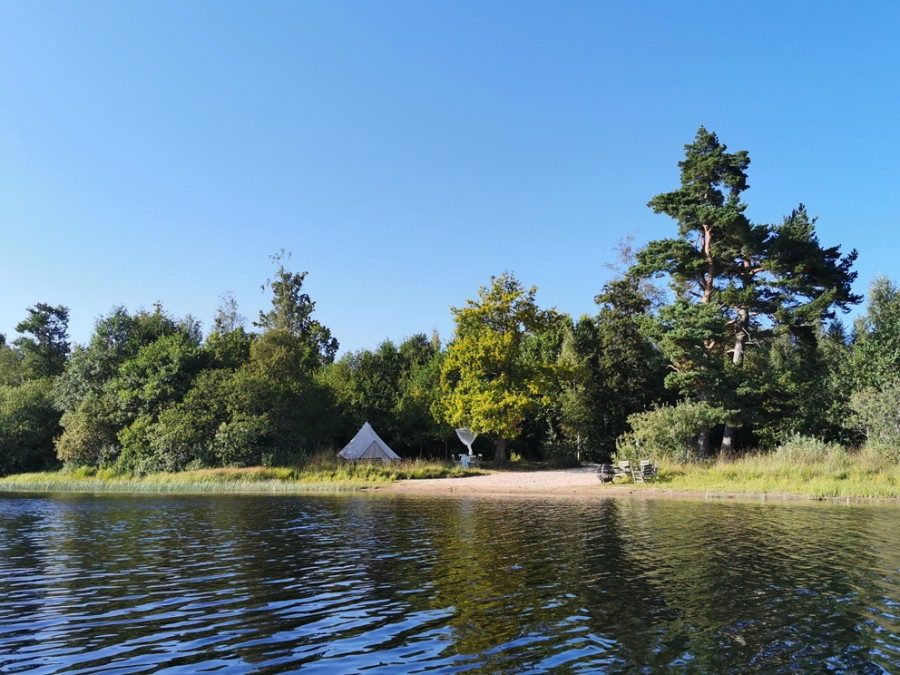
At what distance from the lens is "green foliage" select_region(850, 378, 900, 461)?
24.9 m

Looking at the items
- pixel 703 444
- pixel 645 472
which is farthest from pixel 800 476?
pixel 703 444

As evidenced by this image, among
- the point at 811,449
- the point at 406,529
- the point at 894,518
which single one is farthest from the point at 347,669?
the point at 811,449

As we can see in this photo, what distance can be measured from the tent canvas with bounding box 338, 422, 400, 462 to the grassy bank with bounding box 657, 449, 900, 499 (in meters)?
18.1

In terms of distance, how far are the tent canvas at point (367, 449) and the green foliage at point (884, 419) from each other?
24596 mm

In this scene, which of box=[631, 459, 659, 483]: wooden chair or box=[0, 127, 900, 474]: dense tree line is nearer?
box=[631, 459, 659, 483]: wooden chair

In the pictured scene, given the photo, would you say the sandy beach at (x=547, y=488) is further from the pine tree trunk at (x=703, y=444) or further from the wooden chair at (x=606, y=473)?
the pine tree trunk at (x=703, y=444)

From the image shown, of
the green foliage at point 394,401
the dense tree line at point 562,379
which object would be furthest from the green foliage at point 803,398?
the green foliage at point 394,401

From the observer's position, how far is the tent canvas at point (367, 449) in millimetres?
40106

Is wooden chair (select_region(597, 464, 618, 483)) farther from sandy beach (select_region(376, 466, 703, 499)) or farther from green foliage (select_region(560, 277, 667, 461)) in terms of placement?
green foliage (select_region(560, 277, 667, 461))

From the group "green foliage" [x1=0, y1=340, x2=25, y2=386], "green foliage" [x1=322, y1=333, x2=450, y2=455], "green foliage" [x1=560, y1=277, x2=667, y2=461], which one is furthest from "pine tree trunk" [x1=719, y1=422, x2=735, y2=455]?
"green foliage" [x1=0, y1=340, x2=25, y2=386]

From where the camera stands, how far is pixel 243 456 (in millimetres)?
37375

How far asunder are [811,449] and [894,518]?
33.2 ft

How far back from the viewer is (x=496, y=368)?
42.6m

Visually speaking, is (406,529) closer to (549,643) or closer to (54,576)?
(54,576)
